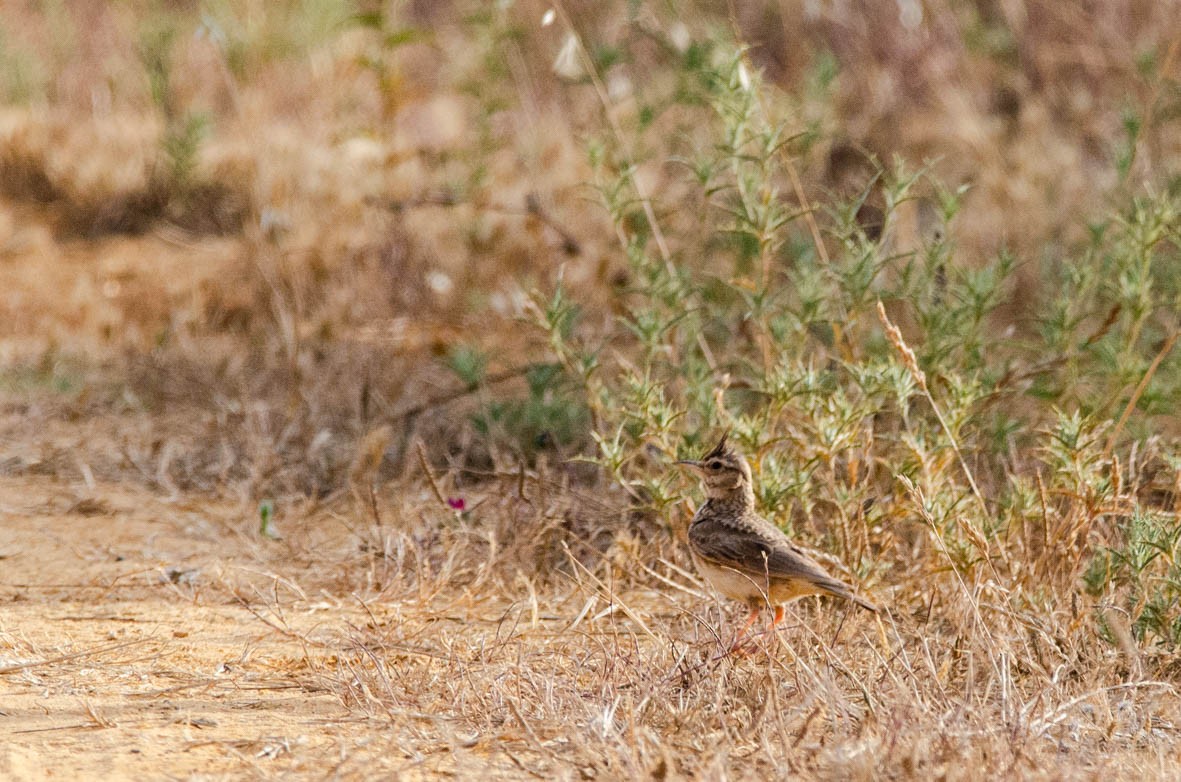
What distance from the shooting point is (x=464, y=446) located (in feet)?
17.2

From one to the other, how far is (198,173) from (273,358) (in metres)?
2.20

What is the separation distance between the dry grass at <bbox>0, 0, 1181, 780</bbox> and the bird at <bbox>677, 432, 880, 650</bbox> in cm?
12

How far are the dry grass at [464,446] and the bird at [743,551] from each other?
0.12 metres

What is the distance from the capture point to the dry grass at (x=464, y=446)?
315 centimetres

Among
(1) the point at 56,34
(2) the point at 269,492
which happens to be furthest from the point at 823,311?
(1) the point at 56,34

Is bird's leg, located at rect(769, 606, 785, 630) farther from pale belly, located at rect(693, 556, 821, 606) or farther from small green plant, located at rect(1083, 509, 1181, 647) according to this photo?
small green plant, located at rect(1083, 509, 1181, 647)

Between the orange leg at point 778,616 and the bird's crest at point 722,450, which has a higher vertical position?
the bird's crest at point 722,450

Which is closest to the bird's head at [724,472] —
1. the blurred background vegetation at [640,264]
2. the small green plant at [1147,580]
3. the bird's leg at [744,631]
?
the blurred background vegetation at [640,264]

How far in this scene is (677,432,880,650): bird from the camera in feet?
11.8

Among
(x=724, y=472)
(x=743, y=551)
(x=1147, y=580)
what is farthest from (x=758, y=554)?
(x=1147, y=580)

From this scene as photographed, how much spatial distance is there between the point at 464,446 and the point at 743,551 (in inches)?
72.1

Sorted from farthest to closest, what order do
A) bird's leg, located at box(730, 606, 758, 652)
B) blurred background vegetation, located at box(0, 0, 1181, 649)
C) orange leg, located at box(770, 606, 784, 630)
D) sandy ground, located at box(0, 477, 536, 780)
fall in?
blurred background vegetation, located at box(0, 0, 1181, 649) → orange leg, located at box(770, 606, 784, 630) → bird's leg, located at box(730, 606, 758, 652) → sandy ground, located at box(0, 477, 536, 780)

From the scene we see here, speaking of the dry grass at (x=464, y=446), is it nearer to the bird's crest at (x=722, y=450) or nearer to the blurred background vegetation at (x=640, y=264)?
the blurred background vegetation at (x=640, y=264)

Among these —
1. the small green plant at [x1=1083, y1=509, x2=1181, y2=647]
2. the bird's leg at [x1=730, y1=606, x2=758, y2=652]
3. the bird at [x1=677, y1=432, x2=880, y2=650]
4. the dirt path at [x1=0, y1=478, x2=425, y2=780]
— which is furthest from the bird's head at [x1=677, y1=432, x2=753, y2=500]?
the dirt path at [x1=0, y1=478, x2=425, y2=780]
